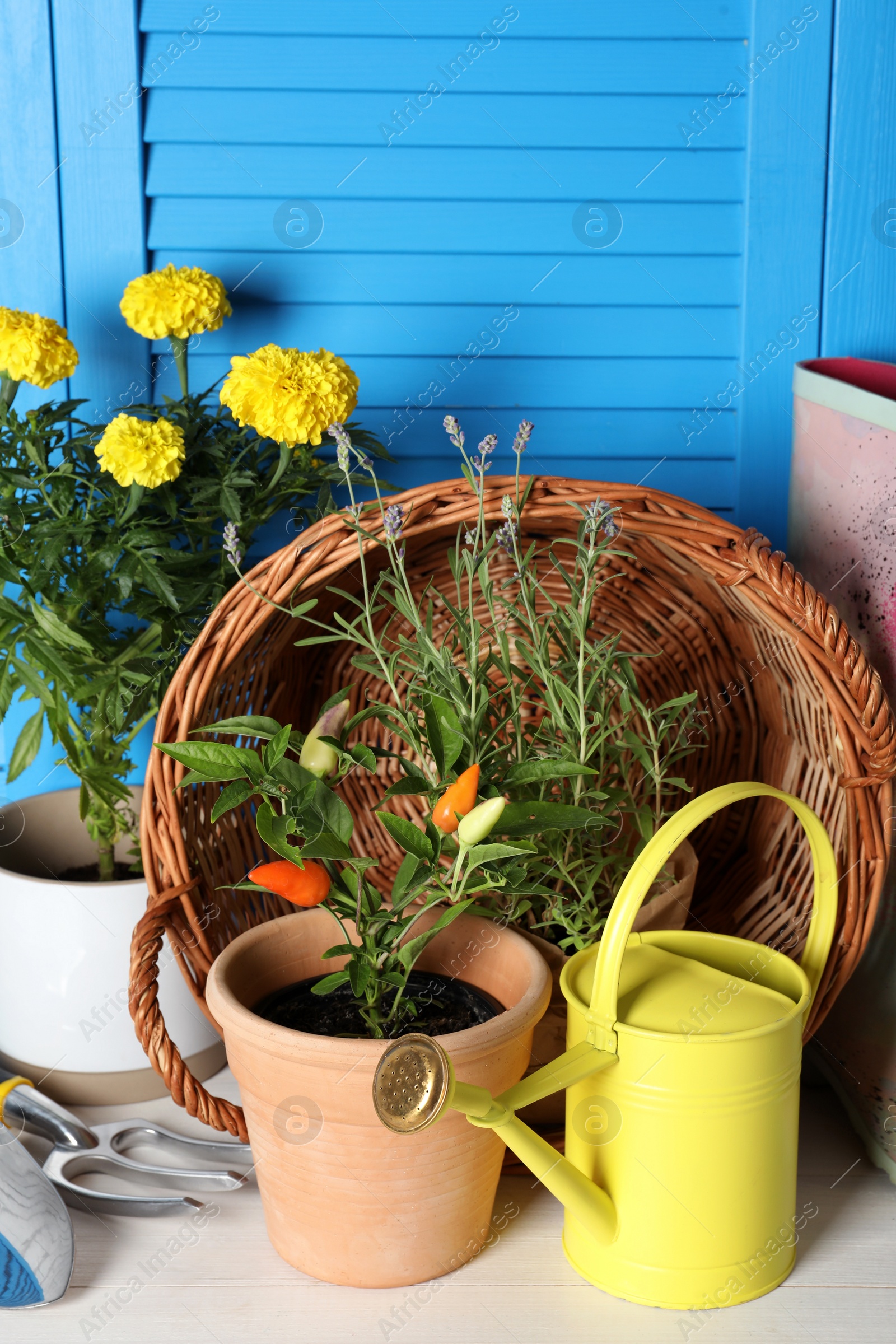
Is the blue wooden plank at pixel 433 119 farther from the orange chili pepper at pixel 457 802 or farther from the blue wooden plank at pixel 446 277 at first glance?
the orange chili pepper at pixel 457 802

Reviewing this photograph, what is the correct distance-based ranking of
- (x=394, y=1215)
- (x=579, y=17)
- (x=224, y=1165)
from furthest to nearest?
1. (x=579, y=17)
2. (x=224, y=1165)
3. (x=394, y=1215)

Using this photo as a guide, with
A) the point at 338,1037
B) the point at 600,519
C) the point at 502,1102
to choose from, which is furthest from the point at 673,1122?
the point at 600,519

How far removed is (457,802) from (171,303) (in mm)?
567

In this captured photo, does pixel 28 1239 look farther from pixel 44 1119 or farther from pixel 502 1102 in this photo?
pixel 502 1102

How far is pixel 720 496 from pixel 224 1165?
796 millimetres

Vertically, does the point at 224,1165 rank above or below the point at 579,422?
below

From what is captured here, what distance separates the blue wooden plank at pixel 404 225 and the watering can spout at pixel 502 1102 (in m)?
0.77

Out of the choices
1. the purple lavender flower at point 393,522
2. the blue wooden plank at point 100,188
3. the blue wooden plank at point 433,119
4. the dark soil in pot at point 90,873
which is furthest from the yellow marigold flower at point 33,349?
the dark soil in pot at point 90,873

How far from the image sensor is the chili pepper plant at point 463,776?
2.26ft

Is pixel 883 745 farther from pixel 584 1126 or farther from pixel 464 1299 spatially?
pixel 464 1299

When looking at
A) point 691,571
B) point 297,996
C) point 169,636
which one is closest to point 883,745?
point 691,571

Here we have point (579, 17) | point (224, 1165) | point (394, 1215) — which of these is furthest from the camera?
point (579, 17)

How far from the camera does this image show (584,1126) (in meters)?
0.73

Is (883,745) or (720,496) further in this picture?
(720,496)
